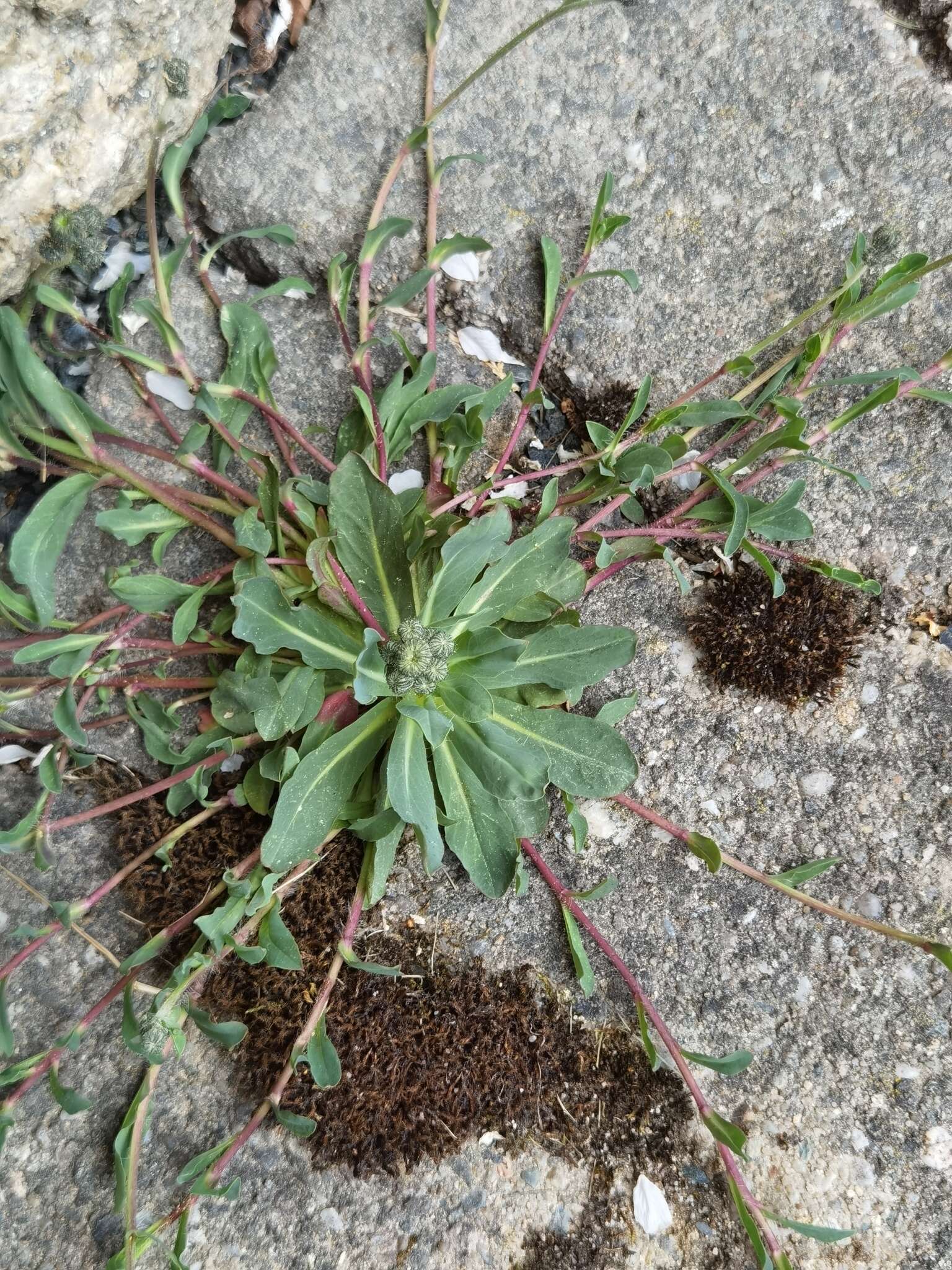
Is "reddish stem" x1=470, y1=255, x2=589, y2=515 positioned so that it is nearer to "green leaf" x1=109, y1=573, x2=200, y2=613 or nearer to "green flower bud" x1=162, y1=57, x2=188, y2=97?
"green leaf" x1=109, y1=573, x2=200, y2=613

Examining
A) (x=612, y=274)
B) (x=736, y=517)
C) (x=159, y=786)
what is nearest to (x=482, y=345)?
(x=612, y=274)

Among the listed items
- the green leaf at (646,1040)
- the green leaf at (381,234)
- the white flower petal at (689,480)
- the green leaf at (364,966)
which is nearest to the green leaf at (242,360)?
the green leaf at (381,234)

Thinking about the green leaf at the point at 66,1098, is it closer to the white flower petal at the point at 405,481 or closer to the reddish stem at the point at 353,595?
the reddish stem at the point at 353,595

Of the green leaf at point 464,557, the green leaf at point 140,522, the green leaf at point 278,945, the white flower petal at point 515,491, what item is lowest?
the green leaf at point 278,945

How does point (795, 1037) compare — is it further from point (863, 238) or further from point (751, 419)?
point (863, 238)

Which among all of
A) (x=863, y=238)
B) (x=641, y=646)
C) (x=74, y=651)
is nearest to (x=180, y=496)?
(x=74, y=651)

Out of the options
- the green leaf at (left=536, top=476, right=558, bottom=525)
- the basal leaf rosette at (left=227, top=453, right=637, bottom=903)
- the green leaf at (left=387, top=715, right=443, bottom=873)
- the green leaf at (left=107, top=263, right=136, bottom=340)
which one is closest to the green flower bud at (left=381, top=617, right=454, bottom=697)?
the basal leaf rosette at (left=227, top=453, right=637, bottom=903)

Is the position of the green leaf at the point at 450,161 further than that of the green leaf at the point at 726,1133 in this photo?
Yes

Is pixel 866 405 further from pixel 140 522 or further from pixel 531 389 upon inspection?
pixel 140 522
